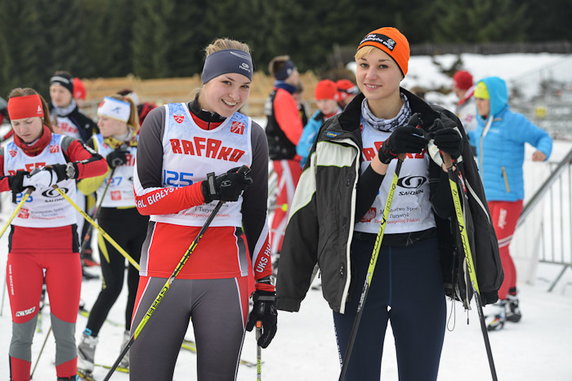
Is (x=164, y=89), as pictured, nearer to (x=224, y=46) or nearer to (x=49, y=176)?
(x=49, y=176)

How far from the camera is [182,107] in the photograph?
10.3ft

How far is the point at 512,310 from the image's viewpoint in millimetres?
6371

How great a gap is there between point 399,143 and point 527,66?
3164 cm

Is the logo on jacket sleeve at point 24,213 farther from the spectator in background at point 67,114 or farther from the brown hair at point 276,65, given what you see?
the brown hair at point 276,65

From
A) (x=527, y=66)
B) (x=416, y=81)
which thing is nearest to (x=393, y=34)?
(x=416, y=81)

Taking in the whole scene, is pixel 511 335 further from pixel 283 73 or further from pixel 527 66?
pixel 527 66

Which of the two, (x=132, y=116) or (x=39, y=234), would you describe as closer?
(x=39, y=234)

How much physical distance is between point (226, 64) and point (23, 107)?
5.88 feet

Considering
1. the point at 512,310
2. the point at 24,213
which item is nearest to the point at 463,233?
the point at 24,213

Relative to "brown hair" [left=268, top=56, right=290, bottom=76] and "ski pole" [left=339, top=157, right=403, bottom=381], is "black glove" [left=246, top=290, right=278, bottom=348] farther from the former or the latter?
"brown hair" [left=268, top=56, right=290, bottom=76]

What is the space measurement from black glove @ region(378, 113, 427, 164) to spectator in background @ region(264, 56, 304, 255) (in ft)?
15.4

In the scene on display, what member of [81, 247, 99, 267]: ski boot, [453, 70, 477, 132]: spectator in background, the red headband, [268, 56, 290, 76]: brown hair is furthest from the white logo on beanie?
[453, 70, 477, 132]: spectator in background

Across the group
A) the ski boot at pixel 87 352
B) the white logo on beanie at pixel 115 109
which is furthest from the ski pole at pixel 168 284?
the white logo on beanie at pixel 115 109

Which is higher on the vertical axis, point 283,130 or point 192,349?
point 283,130
